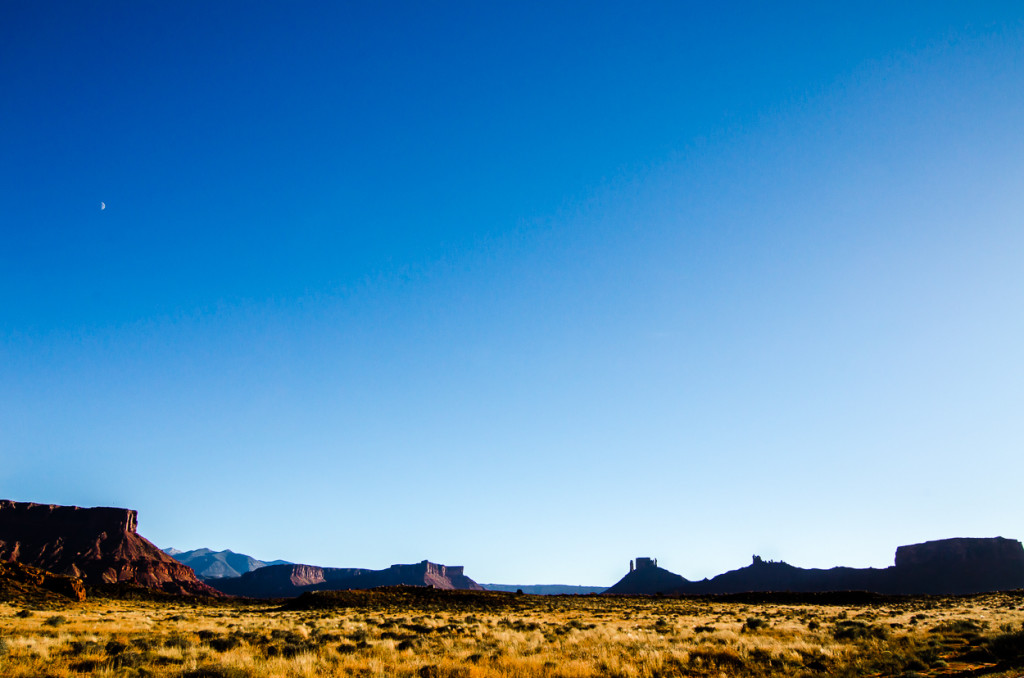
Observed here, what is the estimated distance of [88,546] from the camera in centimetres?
14562

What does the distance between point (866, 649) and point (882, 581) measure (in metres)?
142

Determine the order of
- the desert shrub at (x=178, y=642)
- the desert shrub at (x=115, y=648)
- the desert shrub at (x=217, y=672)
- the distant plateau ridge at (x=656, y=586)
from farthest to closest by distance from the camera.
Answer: the distant plateau ridge at (x=656, y=586), the desert shrub at (x=178, y=642), the desert shrub at (x=115, y=648), the desert shrub at (x=217, y=672)

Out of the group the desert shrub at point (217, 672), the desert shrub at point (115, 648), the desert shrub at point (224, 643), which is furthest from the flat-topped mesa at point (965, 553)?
the desert shrub at point (115, 648)

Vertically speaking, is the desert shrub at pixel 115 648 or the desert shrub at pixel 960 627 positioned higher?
the desert shrub at pixel 115 648

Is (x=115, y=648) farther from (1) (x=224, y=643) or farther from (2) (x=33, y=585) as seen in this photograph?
(2) (x=33, y=585)

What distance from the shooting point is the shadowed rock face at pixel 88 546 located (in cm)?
13638

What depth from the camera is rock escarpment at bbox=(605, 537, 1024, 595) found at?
12662 centimetres

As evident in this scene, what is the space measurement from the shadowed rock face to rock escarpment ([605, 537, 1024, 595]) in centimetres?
13970

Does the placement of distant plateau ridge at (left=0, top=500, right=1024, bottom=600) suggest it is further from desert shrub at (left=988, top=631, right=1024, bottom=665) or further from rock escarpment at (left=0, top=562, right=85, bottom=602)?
desert shrub at (left=988, top=631, right=1024, bottom=665)

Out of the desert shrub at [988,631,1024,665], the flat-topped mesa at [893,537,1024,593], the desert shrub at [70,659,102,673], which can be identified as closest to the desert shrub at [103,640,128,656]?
the desert shrub at [70,659,102,673]

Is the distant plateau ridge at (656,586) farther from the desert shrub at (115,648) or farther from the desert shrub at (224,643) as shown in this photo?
the desert shrub at (115,648)

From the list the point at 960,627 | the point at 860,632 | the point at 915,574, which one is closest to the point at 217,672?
the point at 860,632

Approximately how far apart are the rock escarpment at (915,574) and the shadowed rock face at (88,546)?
139696 millimetres

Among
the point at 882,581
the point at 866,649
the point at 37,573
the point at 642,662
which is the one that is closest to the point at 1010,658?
the point at 866,649
